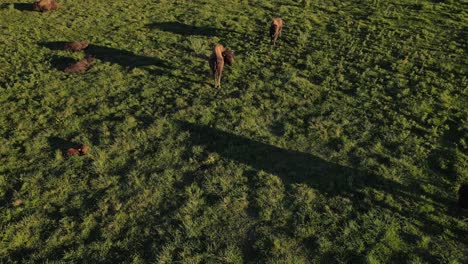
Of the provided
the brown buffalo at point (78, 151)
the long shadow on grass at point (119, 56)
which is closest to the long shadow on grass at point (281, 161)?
the brown buffalo at point (78, 151)

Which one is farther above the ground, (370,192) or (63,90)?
(370,192)

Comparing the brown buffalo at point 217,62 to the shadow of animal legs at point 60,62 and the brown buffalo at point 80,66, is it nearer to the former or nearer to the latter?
the brown buffalo at point 80,66

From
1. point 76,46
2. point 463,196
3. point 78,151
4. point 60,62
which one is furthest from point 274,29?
point 463,196

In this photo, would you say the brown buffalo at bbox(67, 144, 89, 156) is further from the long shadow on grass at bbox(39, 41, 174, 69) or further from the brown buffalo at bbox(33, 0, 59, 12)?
the brown buffalo at bbox(33, 0, 59, 12)

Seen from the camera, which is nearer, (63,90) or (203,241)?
(203,241)

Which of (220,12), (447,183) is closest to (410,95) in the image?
(447,183)

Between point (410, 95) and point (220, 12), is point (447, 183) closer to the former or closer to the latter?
point (410, 95)

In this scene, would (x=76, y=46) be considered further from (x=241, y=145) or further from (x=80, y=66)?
(x=241, y=145)

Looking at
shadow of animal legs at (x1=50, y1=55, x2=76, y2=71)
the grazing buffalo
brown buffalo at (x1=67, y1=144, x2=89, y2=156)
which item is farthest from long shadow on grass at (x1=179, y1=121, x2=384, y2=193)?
shadow of animal legs at (x1=50, y1=55, x2=76, y2=71)
